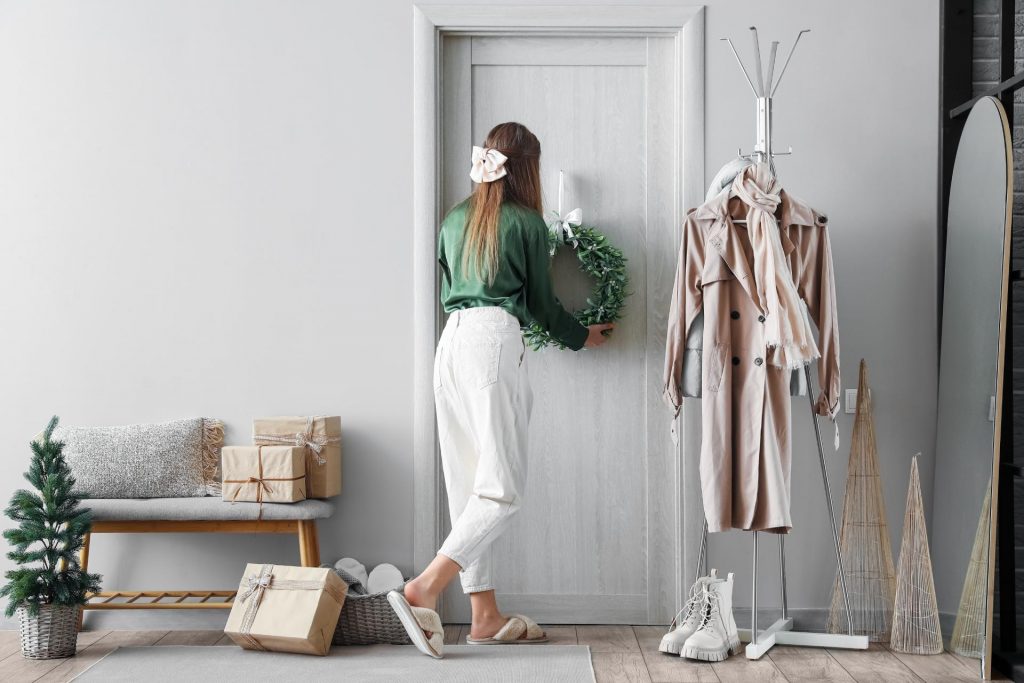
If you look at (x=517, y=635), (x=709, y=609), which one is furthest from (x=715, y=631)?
(x=517, y=635)

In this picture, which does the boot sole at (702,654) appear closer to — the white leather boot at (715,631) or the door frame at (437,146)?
the white leather boot at (715,631)

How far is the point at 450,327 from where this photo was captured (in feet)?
10.1

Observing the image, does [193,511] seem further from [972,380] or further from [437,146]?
[972,380]

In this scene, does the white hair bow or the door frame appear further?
the door frame

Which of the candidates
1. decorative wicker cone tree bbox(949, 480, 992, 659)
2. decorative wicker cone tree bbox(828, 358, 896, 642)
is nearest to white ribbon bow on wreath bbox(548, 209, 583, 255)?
decorative wicker cone tree bbox(828, 358, 896, 642)

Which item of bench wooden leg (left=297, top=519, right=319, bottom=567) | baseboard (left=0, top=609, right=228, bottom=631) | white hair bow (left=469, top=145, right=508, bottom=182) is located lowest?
baseboard (left=0, top=609, right=228, bottom=631)

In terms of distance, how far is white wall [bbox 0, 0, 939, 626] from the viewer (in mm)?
3420

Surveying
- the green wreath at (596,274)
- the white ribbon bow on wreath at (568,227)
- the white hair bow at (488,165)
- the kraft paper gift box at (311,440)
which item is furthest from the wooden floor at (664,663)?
the white hair bow at (488,165)

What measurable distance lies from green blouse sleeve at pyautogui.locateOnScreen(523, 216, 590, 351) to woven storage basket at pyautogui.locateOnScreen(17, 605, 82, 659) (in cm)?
175

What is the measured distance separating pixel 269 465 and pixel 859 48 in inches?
98.9

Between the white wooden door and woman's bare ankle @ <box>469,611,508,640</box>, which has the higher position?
the white wooden door

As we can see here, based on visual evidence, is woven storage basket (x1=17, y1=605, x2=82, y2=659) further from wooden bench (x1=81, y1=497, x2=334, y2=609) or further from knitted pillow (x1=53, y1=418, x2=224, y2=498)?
knitted pillow (x1=53, y1=418, x2=224, y2=498)

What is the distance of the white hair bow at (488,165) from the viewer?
10.0ft

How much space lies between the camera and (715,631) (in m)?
3.00
